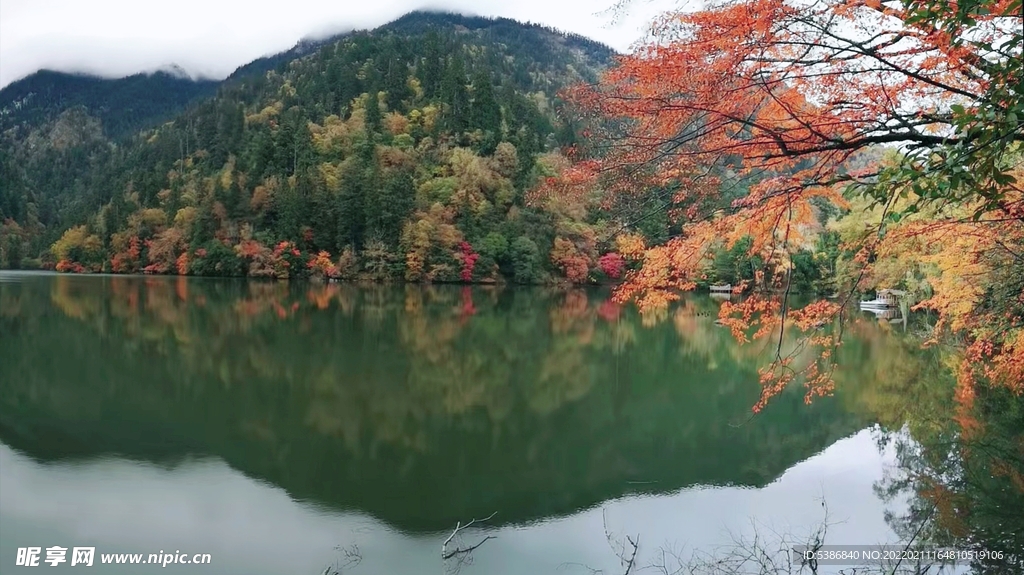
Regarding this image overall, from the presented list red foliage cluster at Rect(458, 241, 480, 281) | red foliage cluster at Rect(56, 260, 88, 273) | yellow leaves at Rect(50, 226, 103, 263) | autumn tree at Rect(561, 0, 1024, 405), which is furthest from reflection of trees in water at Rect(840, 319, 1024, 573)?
red foliage cluster at Rect(56, 260, 88, 273)

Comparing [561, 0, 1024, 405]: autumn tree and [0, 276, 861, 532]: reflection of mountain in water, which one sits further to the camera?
[0, 276, 861, 532]: reflection of mountain in water

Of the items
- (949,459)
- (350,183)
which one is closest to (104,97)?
(350,183)

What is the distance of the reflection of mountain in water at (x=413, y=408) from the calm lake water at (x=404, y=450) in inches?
2.0

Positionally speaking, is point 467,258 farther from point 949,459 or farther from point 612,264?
point 949,459

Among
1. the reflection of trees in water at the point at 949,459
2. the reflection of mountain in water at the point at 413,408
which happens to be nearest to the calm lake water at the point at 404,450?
the reflection of mountain in water at the point at 413,408

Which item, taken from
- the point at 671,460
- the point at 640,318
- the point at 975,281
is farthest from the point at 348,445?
the point at 640,318

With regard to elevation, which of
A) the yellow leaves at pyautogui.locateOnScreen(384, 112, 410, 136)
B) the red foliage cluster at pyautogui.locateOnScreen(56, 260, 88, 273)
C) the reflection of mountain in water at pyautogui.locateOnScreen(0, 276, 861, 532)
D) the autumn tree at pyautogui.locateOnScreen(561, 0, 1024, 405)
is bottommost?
the red foliage cluster at pyautogui.locateOnScreen(56, 260, 88, 273)

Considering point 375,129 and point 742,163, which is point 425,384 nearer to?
point 742,163

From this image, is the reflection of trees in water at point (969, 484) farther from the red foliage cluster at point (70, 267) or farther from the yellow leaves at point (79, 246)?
the red foliage cluster at point (70, 267)

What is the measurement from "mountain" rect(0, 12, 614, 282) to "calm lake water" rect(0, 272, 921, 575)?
57.2ft

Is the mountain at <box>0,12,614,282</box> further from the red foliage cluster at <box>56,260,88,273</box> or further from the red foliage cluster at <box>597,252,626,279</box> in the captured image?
the red foliage cluster at <box>597,252,626,279</box>

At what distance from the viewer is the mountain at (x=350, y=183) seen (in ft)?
144

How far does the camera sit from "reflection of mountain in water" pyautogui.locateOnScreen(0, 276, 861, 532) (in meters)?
7.63

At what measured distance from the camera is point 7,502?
6594mm
